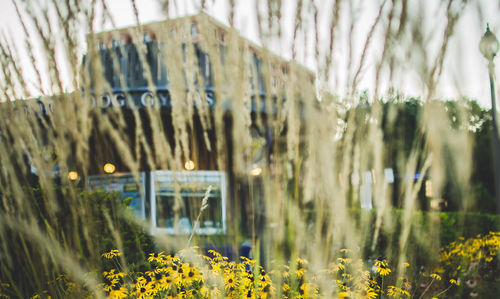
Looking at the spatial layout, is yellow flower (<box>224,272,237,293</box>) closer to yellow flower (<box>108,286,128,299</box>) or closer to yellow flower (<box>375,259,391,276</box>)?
yellow flower (<box>108,286,128,299</box>)

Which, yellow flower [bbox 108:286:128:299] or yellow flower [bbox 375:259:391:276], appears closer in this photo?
yellow flower [bbox 108:286:128:299]

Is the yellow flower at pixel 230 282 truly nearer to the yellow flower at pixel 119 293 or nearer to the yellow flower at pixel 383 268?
the yellow flower at pixel 119 293

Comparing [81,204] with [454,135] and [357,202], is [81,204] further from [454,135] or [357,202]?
[454,135]

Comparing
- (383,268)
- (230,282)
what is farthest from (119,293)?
(383,268)

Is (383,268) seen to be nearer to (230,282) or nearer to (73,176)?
(230,282)

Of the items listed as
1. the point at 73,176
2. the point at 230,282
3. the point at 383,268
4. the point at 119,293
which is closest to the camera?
the point at 73,176

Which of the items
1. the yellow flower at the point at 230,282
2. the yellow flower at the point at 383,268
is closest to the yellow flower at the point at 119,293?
the yellow flower at the point at 230,282

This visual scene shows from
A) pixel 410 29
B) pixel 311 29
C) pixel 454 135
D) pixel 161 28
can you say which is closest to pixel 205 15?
pixel 161 28

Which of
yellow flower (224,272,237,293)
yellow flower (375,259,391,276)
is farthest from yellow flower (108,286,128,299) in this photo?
yellow flower (375,259,391,276)

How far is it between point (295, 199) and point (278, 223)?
12cm

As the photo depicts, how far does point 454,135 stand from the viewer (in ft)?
3.03

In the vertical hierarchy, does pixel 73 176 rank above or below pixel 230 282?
above

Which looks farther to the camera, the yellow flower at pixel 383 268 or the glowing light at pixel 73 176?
the yellow flower at pixel 383 268

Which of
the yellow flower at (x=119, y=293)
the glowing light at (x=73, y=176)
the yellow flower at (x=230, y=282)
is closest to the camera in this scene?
the glowing light at (x=73, y=176)
